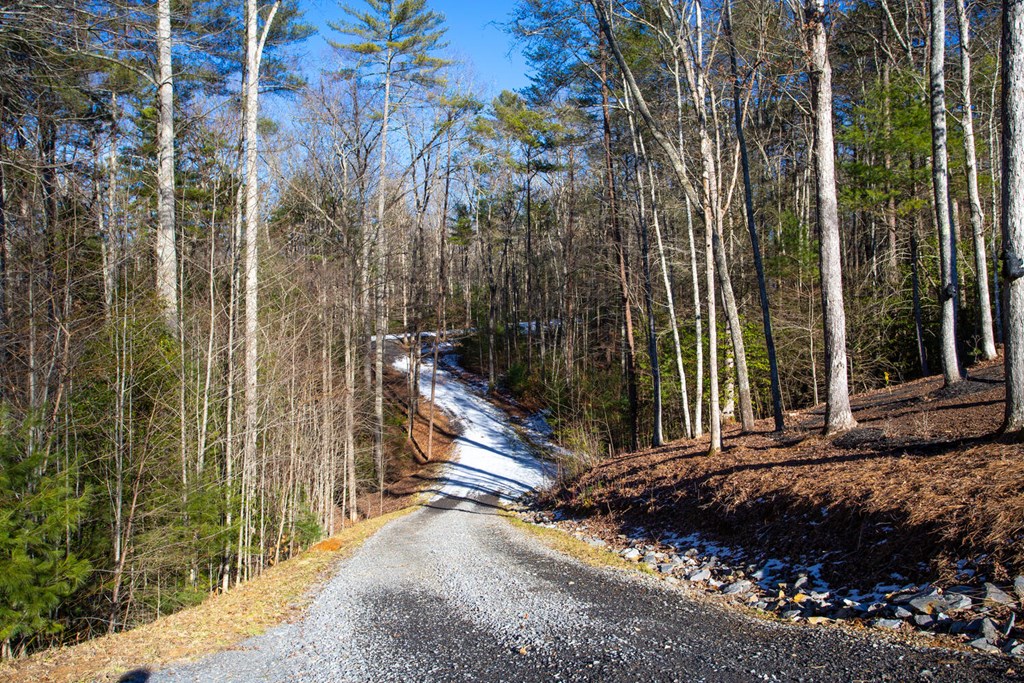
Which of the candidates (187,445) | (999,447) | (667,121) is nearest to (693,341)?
(667,121)

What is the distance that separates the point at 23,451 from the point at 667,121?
14.8 metres

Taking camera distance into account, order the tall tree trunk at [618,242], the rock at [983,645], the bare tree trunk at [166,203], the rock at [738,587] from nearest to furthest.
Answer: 1. the rock at [983,645]
2. the rock at [738,587]
3. the bare tree trunk at [166,203]
4. the tall tree trunk at [618,242]

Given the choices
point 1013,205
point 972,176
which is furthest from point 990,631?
point 972,176

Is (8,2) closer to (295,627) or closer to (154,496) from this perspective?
(154,496)

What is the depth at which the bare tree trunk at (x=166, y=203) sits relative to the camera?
34.4ft

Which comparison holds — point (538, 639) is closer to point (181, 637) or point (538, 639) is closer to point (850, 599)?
point (850, 599)

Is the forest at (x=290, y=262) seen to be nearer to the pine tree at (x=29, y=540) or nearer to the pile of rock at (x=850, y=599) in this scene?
the pine tree at (x=29, y=540)

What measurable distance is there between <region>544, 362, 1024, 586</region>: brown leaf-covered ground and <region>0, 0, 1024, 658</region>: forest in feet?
2.92

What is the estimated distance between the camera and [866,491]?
22.2ft

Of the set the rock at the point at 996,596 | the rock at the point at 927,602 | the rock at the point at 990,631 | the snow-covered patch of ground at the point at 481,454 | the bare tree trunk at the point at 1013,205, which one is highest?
the bare tree trunk at the point at 1013,205

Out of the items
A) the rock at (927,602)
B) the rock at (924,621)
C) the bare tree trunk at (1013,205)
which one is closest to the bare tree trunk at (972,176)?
the bare tree trunk at (1013,205)

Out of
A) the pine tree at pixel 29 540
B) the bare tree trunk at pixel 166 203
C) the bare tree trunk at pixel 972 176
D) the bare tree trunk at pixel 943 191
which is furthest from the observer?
the bare tree trunk at pixel 972 176

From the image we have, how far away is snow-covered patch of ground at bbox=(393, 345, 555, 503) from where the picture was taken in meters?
20.5

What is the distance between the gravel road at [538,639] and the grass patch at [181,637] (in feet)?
0.98
